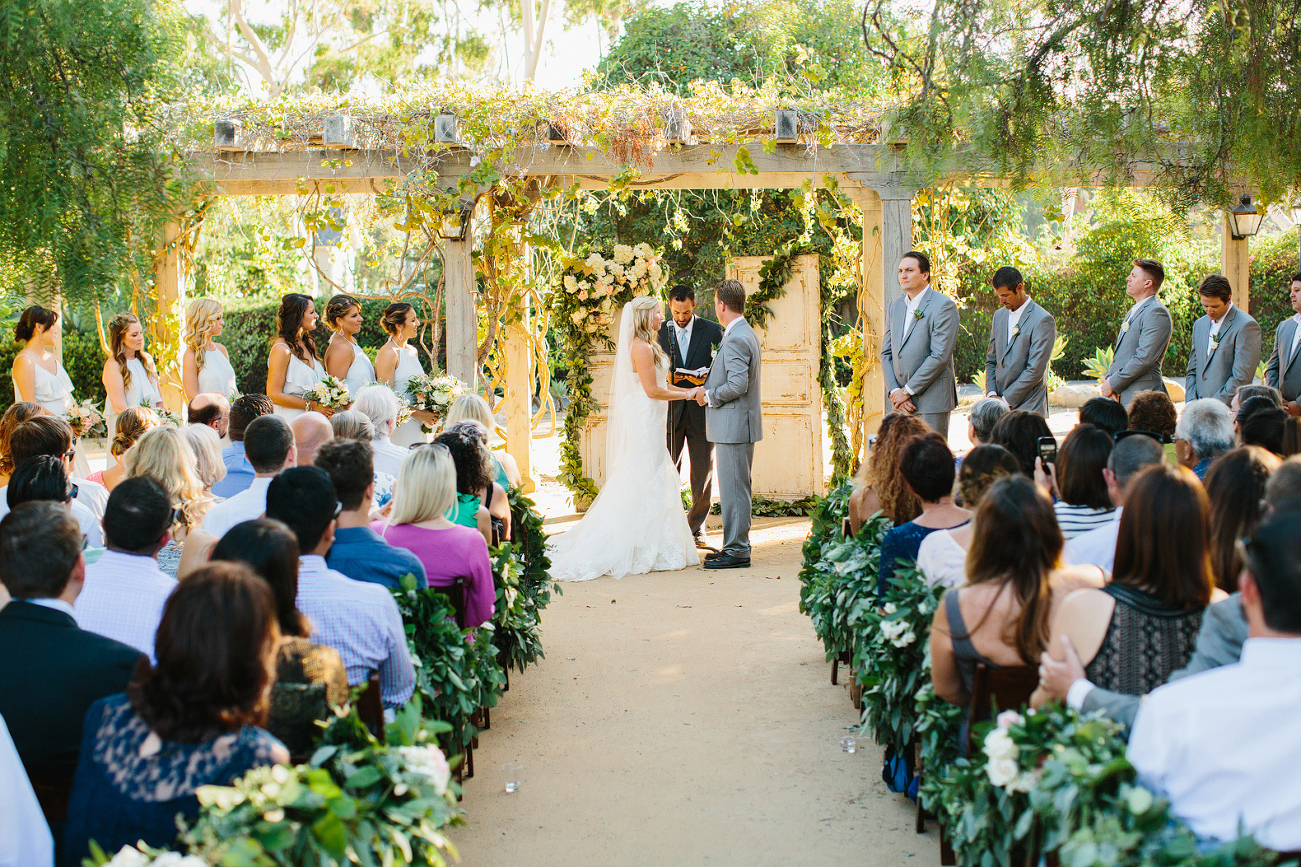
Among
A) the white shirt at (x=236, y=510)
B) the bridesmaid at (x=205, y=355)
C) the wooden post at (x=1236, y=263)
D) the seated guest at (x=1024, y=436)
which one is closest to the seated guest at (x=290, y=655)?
the white shirt at (x=236, y=510)

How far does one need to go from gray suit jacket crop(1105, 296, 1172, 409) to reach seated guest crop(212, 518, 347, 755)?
5011 mm

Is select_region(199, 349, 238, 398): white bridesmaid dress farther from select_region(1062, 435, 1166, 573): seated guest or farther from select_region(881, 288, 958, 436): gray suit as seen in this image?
select_region(1062, 435, 1166, 573): seated guest

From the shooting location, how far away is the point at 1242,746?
1734 mm

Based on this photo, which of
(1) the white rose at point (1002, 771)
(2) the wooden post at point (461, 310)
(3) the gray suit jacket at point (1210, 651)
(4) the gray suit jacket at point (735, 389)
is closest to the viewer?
(3) the gray suit jacket at point (1210, 651)

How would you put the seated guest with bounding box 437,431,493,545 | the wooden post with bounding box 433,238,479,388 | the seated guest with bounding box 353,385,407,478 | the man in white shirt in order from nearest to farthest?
the man in white shirt, the seated guest with bounding box 437,431,493,545, the seated guest with bounding box 353,385,407,478, the wooden post with bounding box 433,238,479,388

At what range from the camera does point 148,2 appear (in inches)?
110

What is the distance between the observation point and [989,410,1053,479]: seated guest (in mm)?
3885

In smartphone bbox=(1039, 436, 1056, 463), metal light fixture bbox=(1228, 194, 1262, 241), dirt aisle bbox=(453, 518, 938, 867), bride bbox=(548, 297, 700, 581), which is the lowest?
dirt aisle bbox=(453, 518, 938, 867)

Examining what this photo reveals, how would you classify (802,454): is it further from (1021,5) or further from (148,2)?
(148,2)

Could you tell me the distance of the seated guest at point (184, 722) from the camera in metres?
1.86

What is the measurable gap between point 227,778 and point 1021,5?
3554mm

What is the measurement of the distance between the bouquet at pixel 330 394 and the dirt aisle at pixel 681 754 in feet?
5.58

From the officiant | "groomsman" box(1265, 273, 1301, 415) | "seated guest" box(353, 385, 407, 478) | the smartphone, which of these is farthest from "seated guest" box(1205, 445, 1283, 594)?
the officiant

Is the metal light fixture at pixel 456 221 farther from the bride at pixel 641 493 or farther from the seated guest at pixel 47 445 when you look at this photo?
the seated guest at pixel 47 445
